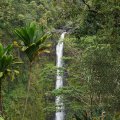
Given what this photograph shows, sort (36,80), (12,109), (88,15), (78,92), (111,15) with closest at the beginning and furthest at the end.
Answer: (111,15) < (88,15) < (78,92) < (12,109) < (36,80)

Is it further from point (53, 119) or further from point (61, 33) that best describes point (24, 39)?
point (61, 33)

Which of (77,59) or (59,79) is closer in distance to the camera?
(77,59)

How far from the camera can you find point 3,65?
569 inches

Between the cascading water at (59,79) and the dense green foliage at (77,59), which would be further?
the cascading water at (59,79)

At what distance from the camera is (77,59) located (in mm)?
16984

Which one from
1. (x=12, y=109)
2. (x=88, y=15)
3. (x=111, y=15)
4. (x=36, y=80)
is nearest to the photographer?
(x=111, y=15)

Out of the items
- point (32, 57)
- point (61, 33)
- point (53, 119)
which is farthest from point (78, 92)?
point (61, 33)

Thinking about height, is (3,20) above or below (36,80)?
above

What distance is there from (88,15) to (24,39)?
3977 mm

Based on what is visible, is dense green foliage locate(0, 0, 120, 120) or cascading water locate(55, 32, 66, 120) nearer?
dense green foliage locate(0, 0, 120, 120)

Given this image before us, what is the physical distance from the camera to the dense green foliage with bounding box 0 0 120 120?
35.8 feet

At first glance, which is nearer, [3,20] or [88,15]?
[88,15]

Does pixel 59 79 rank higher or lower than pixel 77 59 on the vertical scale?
lower

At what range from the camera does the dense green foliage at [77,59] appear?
10914mm
